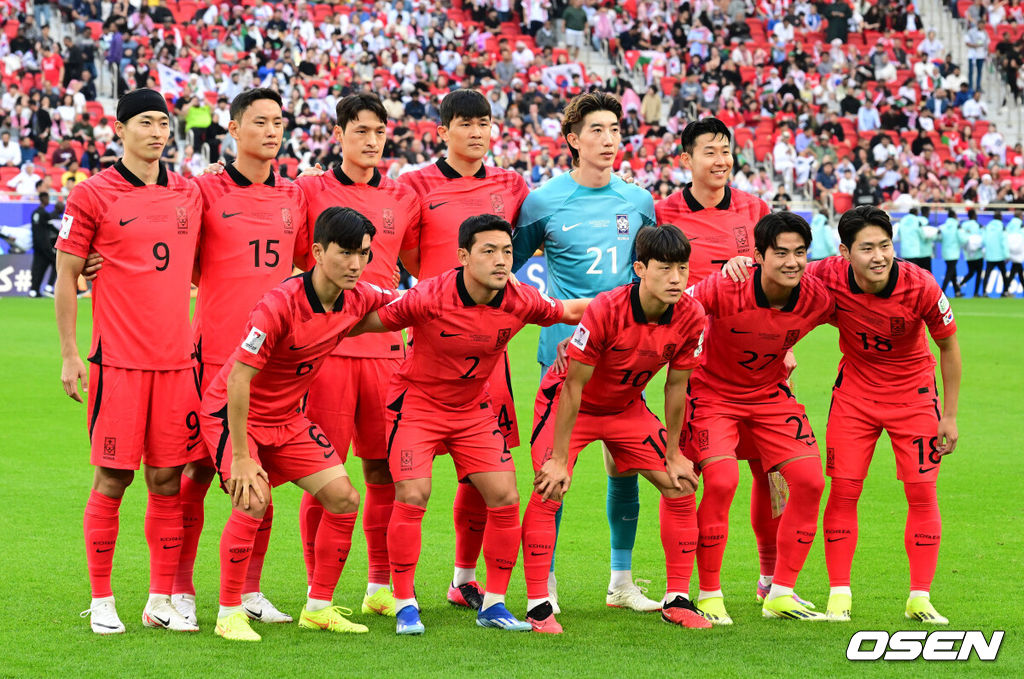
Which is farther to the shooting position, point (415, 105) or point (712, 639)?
point (415, 105)

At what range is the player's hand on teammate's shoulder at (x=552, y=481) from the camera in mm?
6250

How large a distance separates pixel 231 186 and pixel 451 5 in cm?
2902

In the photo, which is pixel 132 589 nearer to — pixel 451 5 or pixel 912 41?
pixel 451 5

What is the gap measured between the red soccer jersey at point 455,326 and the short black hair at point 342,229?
0.40 meters

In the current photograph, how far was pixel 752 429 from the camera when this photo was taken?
6.57m

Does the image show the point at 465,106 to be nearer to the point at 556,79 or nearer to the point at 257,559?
the point at 257,559

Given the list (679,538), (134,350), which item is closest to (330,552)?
(134,350)

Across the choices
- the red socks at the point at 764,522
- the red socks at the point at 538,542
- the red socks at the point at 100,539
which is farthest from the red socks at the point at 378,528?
the red socks at the point at 764,522

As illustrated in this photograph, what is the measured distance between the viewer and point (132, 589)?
22.4 feet

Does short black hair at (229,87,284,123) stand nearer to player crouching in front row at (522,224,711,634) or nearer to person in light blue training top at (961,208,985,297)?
player crouching in front row at (522,224,711,634)

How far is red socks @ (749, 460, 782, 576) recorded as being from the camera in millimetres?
6883

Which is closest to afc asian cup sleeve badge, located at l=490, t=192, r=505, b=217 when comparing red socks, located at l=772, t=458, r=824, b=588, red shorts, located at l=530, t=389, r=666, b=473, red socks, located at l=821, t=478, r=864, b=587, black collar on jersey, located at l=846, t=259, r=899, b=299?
red shorts, located at l=530, t=389, r=666, b=473

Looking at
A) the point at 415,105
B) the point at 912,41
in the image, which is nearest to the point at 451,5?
the point at 415,105

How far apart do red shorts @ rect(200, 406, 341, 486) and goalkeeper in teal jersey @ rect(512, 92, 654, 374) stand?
142 cm
